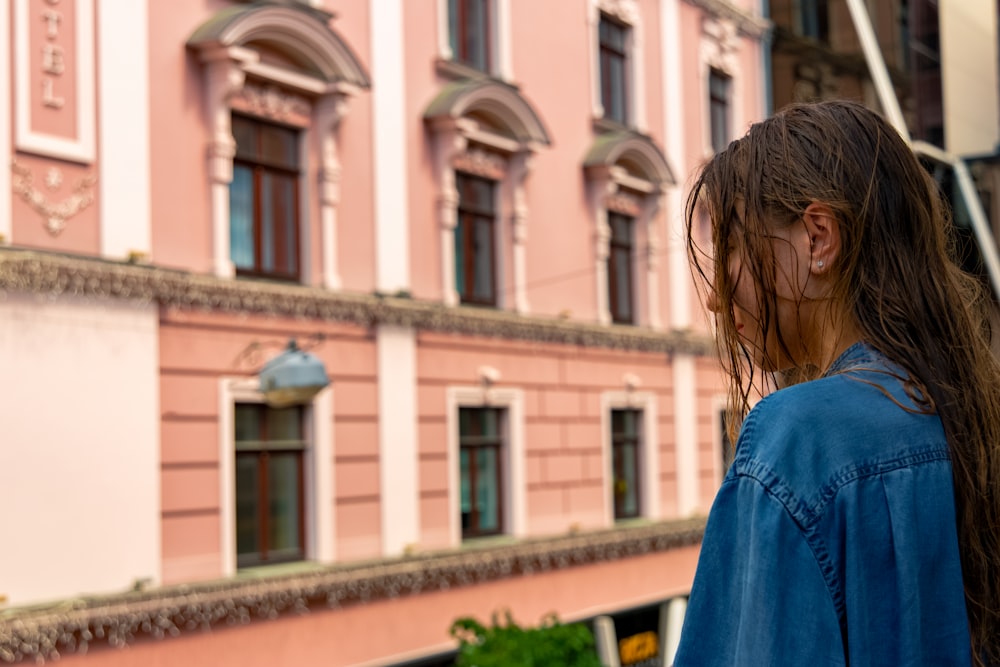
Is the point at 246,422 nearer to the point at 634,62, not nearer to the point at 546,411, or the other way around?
the point at 546,411

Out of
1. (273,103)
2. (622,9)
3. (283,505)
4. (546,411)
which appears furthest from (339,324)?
(622,9)

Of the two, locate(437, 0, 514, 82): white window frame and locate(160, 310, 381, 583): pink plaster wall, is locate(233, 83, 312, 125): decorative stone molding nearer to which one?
locate(160, 310, 381, 583): pink plaster wall

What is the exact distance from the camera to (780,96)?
21578mm

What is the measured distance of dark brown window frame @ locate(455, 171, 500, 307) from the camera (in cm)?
1476

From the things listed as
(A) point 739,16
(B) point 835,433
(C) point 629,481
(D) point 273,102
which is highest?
(A) point 739,16

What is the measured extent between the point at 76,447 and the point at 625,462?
9.23m

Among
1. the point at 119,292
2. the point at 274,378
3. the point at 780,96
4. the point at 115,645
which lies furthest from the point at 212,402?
the point at 780,96

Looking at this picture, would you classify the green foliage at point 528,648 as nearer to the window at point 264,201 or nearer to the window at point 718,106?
the window at point 264,201

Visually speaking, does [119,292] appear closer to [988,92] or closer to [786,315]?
[786,315]

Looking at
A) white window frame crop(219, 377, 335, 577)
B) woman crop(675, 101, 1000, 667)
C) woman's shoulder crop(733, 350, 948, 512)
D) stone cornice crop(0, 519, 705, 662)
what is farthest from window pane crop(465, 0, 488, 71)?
woman's shoulder crop(733, 350, 948, 512)

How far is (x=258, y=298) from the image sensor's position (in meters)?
11.7

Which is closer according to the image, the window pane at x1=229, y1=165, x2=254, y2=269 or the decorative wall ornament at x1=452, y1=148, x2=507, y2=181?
the window pane at x1=229, y1=165, x2=254, y2=269

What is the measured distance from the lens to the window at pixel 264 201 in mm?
11844

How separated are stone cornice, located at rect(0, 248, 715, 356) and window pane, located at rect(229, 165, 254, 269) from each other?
0.35m
